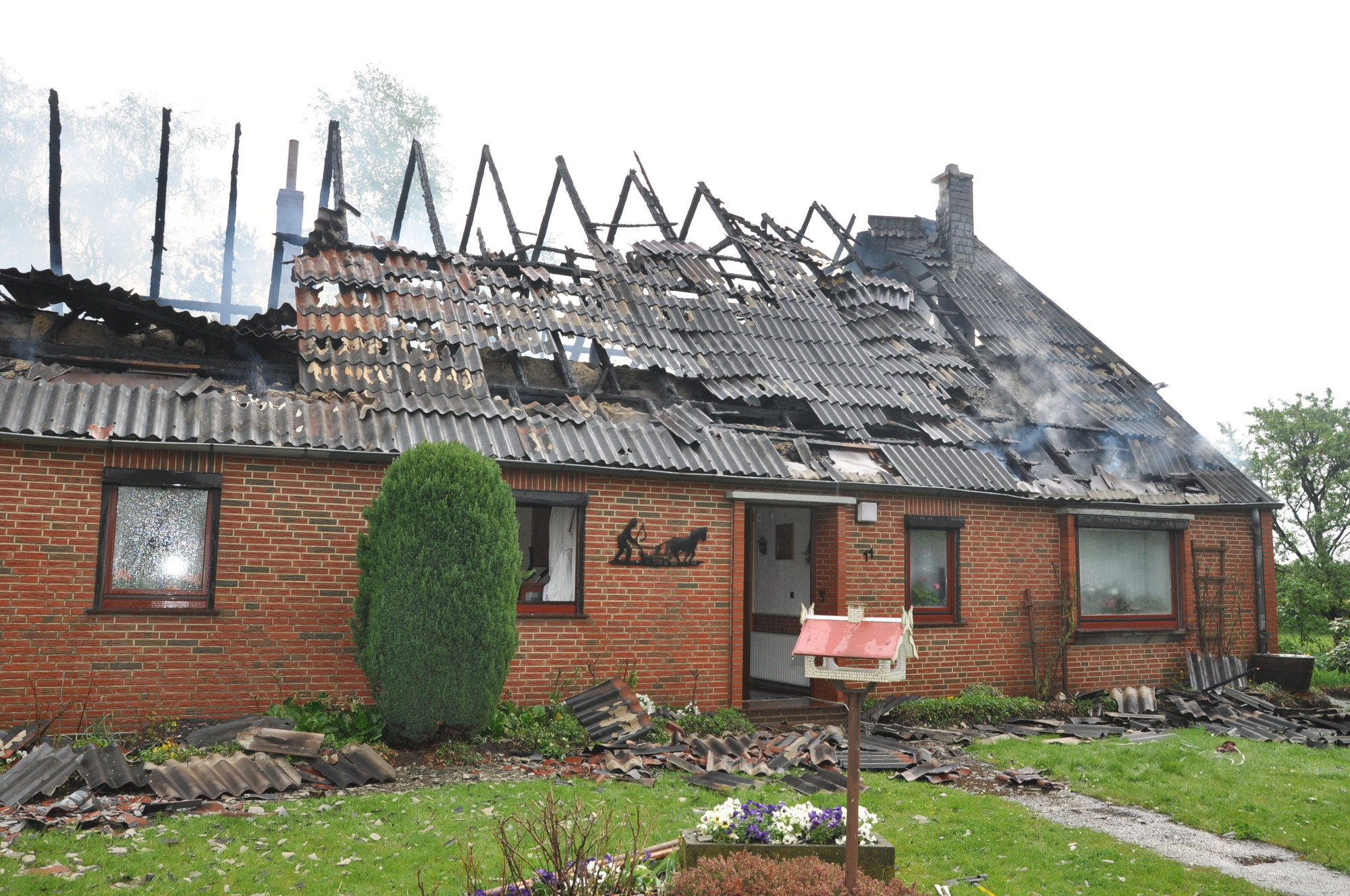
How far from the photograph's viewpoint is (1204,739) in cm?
1048

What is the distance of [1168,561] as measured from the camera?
46.3 feet

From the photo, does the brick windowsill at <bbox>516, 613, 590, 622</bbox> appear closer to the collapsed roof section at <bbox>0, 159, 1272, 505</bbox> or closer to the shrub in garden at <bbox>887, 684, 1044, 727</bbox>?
the collapsed roof section at <bbox>0, 159, 1272, 505</bbox>

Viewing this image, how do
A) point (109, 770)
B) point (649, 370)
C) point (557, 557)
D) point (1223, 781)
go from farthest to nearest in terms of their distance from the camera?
point (649, 370) → point (557, 557) → point (1223, 781) → point (109, 770)

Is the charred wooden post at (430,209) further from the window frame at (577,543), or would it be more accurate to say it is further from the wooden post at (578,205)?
the window frame at (577,543)

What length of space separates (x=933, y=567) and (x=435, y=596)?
6.80 meters

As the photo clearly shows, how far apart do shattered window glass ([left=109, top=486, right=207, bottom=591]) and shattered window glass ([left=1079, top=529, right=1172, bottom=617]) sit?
434 inches

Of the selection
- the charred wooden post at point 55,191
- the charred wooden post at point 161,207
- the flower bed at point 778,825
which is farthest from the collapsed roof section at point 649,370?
the flower bed at point 778,825

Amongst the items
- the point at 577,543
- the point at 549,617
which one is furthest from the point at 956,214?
the point at 549,617

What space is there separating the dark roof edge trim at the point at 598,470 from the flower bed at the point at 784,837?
5.21 m

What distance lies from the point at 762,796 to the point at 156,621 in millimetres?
5560

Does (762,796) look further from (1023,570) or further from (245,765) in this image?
(1023,570)

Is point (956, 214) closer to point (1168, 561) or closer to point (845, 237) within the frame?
point (845, 237)

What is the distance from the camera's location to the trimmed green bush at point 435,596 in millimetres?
8148

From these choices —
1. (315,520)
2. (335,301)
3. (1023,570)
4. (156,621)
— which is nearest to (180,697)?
(156,621)
